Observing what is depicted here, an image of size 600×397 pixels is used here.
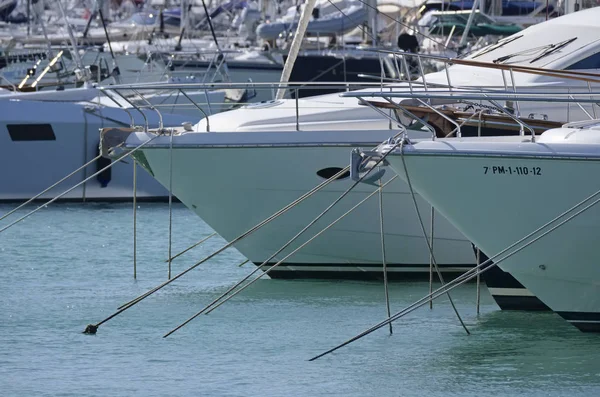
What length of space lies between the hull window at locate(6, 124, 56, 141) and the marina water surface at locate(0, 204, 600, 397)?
8.17m

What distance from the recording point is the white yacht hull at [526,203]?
10414 mm

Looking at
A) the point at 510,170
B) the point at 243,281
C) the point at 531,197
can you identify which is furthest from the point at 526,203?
the point at 243,281

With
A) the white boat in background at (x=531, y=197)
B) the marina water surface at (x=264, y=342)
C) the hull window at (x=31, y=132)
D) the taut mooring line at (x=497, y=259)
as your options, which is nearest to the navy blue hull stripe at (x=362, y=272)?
the marina water surface at (x=264, y=342)

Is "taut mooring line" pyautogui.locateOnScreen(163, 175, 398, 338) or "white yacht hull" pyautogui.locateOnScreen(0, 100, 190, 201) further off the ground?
"taut mooring line" pyautogui.locateOnScreen(163, 175, 398, 338)

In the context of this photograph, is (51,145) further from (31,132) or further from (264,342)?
(264,342)

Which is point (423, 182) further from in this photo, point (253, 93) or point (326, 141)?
point (253, 93)

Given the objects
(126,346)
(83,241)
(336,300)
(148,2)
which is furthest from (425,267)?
(148,2)

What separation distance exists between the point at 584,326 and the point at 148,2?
40.9 meters

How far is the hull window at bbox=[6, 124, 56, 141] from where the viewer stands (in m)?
23.9

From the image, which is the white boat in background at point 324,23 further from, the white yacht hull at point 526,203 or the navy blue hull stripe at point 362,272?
the white yacht hull at point 526,203

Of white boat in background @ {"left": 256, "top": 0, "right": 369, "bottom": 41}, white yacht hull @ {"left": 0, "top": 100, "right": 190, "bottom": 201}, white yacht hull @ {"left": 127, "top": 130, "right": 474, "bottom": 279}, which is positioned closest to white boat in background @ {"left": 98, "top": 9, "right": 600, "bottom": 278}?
white yacht hull @ {"left": 127, "top": 130, "right": 474, "bottom": 279}

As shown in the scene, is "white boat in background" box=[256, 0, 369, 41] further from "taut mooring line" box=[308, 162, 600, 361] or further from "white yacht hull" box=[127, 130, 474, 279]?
"taut mooring line" box=[308, 162, 600, 361]

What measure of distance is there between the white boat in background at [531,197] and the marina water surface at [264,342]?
60cm

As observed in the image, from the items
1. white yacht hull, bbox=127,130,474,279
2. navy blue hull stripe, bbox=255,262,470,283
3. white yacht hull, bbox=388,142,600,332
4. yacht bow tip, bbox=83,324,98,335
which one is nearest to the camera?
white yacht hull, bbox=388,142,600,332
